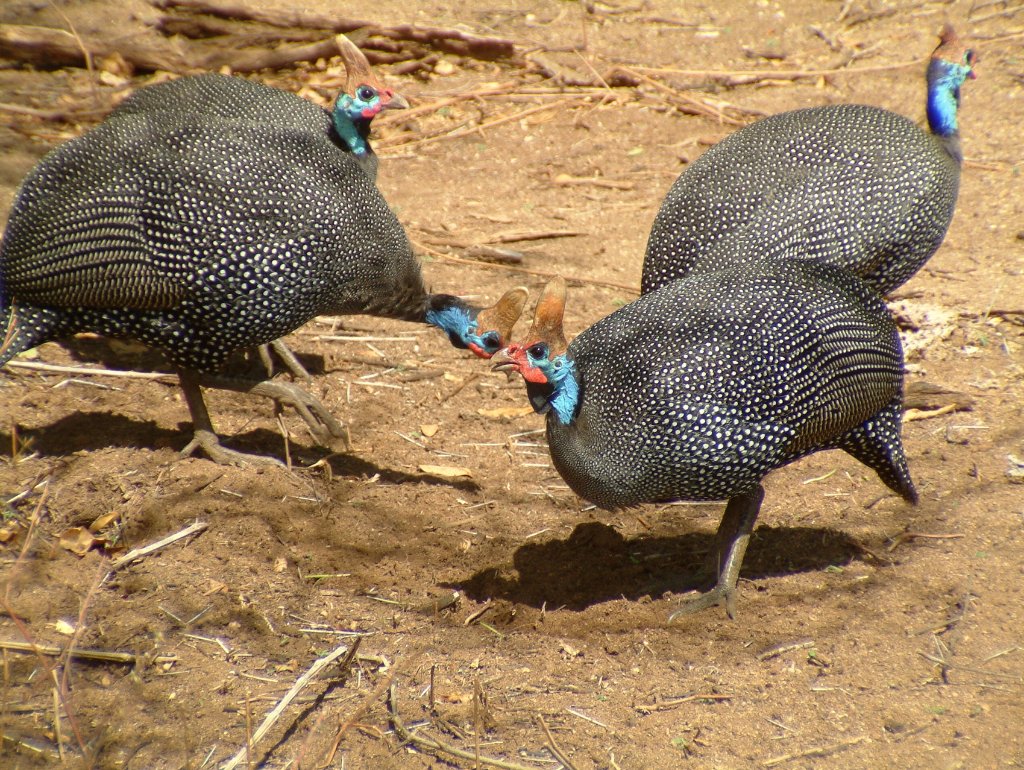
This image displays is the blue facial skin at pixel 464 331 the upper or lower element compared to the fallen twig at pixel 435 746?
upper

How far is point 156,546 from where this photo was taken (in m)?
3.97

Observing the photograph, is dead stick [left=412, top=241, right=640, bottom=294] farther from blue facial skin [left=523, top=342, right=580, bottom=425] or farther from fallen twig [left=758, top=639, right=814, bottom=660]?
fallen twig [left=758, top=639, right=814, bottom=660]

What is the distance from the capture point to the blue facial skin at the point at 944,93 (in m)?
5.40

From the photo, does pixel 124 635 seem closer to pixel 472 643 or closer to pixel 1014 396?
pixel 472 643

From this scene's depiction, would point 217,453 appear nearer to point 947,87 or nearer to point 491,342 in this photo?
point 491,342

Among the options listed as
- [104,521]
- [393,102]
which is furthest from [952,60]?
[104,521]

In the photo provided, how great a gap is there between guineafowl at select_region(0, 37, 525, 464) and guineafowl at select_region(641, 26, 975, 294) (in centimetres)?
108

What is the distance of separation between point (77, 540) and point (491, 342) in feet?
6.03

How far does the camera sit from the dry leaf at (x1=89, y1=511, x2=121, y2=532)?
4.05m

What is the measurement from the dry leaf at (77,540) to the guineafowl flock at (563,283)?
74cm

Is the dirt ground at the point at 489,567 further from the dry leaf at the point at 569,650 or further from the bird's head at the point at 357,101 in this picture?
the bird's head at the point at 357,101

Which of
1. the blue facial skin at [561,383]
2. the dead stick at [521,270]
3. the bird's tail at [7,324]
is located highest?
the blue facial skin at [561,383]

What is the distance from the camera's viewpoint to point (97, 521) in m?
4.08

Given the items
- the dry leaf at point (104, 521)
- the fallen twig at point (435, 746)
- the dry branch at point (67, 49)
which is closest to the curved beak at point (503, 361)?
the fallen twig at point (435, 746)
